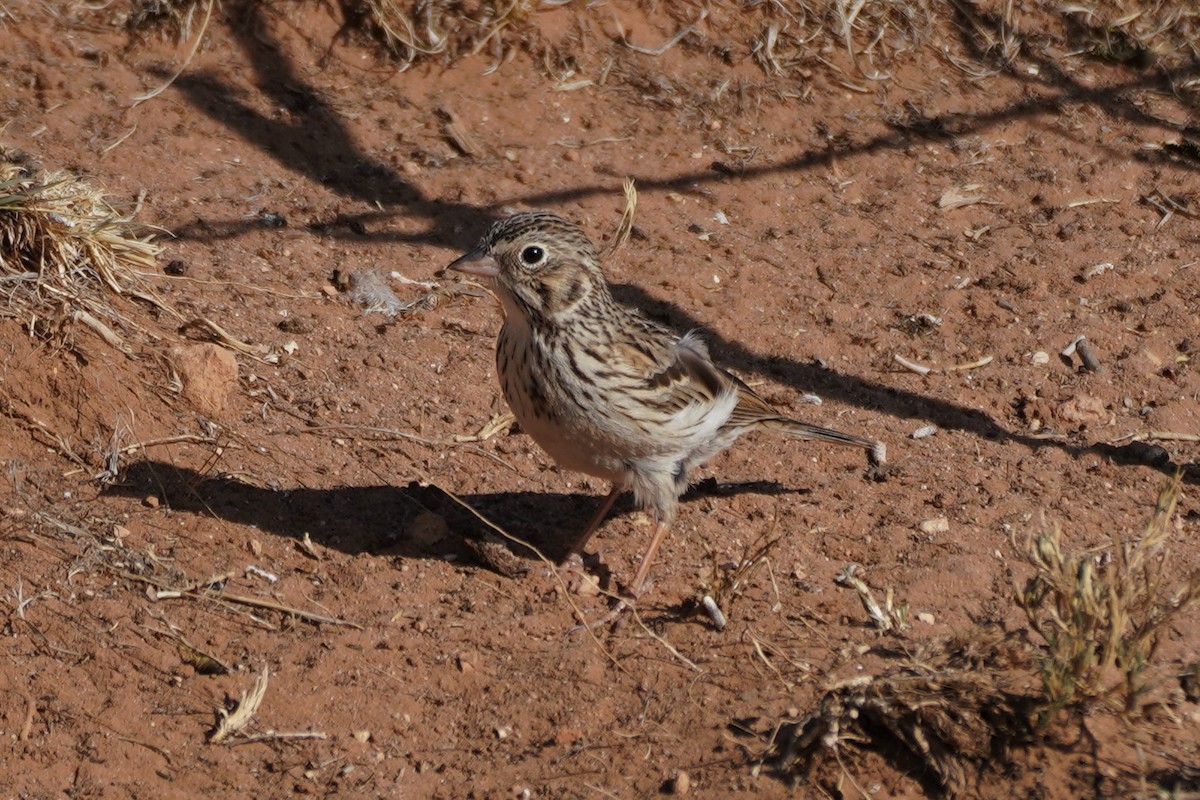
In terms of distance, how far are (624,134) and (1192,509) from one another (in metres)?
3.98

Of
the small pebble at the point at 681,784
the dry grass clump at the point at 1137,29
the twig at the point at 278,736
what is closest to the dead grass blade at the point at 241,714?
the twig at the point at 278,736

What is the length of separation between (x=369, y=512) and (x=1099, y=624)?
3.01m

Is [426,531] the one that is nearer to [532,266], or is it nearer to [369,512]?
[369,512]

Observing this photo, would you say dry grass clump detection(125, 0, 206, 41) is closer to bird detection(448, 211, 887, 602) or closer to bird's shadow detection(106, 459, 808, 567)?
bird's shadow detection(106, 459, 808, 567)

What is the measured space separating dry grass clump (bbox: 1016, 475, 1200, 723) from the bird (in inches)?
62.7

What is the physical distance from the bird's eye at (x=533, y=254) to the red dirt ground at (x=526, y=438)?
3.80ft

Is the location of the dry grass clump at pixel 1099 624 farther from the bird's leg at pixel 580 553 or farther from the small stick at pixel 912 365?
the small stick at pixel 912 365

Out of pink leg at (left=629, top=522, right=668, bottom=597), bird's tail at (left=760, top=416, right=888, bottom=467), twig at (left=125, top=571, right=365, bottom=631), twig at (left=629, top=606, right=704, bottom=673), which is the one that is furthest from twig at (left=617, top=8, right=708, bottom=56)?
twig at (left=125, top=571, right=365, bottom=631)

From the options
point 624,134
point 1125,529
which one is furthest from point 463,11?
point 1125,529

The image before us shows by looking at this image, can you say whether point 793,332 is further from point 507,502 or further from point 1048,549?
point 1048,549

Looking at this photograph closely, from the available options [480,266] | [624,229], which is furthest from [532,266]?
[624,229]

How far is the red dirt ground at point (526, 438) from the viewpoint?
15.2ft

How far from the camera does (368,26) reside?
8.66 meters

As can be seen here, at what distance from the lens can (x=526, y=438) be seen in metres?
6.52
